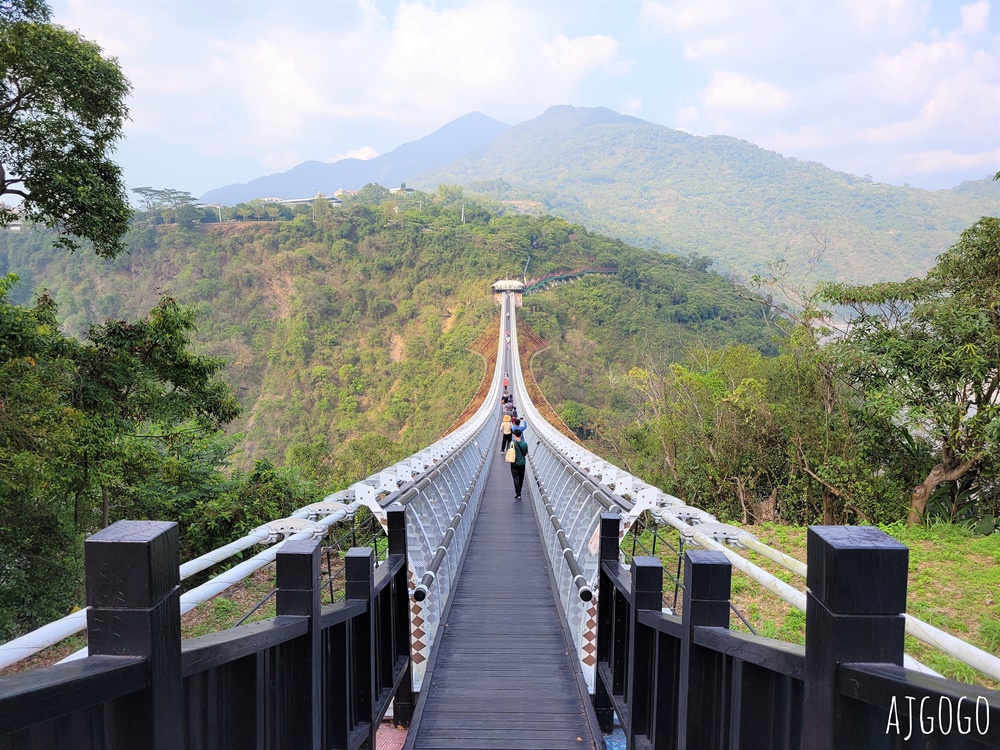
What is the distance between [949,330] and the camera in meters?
6.83

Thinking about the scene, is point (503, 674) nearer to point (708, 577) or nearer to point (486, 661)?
point (486, 661)

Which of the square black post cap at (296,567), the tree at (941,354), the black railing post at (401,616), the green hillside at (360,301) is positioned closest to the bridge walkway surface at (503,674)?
the black railing post at (401,616)

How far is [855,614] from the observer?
95 centimetres

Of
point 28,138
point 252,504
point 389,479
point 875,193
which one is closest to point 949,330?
point 389,479

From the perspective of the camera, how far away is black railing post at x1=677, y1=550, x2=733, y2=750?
4.92ft

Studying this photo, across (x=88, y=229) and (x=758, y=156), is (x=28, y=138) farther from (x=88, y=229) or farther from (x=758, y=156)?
(x=758, y=156)

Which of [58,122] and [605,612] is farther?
[58,122]

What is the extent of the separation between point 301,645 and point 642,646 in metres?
1.08

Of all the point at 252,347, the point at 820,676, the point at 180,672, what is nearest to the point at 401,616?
the point at 180,672

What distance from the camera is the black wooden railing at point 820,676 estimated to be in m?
0.88

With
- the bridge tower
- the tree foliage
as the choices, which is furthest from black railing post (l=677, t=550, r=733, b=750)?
the bridge tower

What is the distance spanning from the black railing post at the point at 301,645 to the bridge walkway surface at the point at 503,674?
3.60 feet

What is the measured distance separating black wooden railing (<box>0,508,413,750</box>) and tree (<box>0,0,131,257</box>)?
5866 millimetres

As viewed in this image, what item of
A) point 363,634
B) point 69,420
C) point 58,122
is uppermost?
point 58,122
